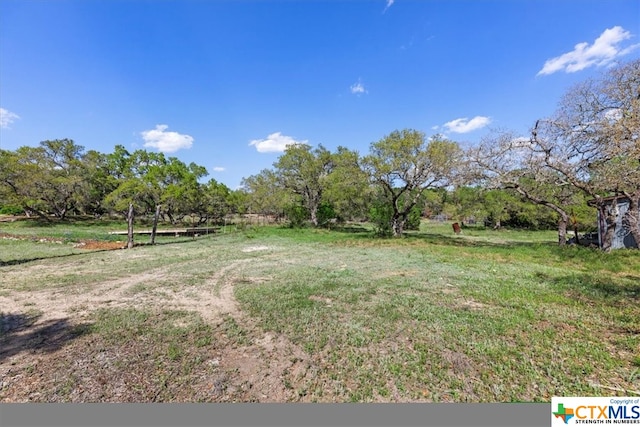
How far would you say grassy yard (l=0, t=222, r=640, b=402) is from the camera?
2555 mm

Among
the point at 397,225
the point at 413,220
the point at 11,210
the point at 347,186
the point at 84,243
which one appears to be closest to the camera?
the point at 84,243

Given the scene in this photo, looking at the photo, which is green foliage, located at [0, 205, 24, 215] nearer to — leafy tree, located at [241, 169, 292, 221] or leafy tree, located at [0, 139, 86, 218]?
leafy tree, located at [0, 139, 86, 218]

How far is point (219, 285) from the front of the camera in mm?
6188

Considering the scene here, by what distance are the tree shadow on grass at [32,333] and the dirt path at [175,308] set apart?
0.5 inches

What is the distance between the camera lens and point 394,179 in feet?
51.6

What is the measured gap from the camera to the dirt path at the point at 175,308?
2.64 metres

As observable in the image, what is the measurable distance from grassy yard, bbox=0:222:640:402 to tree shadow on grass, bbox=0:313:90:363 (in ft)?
0.09

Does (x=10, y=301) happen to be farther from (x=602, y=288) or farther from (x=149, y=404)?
(x=602, y=288)

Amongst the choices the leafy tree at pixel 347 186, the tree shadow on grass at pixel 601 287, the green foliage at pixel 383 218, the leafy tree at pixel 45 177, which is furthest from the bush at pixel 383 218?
the leafy tree at pixel 45 177

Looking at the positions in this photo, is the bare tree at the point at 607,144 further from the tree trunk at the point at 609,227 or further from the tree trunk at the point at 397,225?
the tree trunk at the point at 397,225

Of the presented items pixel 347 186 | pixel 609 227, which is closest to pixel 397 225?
pixel 347 186

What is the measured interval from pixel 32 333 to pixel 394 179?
15.1 meters

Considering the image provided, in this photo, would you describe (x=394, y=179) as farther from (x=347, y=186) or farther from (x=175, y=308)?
(x=175, y=308)

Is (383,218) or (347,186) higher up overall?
(347,186)
